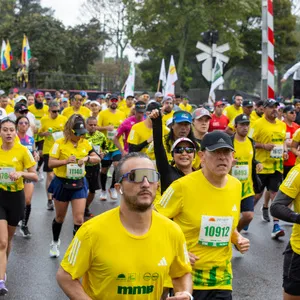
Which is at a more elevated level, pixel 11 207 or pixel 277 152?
pixel 277 152

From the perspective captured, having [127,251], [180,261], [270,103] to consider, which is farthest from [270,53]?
[127,251]

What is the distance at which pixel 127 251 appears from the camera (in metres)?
3.36

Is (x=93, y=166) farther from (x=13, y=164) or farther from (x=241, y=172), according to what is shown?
(x=13, y=164)

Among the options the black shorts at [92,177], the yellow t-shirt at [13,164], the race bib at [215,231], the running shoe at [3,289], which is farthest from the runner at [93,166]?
the race bib at [215,231]

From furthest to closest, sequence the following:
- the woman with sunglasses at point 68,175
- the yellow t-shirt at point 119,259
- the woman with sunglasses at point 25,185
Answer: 1. the woman with sunglasses at point 25,185
2. the woman with sunglasses at point 68,175
3. the yellow t-shirt at point 119,259

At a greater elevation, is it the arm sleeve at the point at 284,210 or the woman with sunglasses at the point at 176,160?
the woman with sunglasses at the point at 176,160

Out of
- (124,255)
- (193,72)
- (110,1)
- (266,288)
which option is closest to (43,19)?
(110,1)

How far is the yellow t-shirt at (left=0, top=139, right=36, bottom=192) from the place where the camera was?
23.6ft

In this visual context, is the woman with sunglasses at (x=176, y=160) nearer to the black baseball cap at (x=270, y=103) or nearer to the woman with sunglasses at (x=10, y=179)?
the woman with sunglasses at (x=10, y=179)

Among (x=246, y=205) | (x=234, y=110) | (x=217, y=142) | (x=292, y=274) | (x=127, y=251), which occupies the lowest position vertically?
(x=246, y=205)

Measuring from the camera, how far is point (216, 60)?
17453mm

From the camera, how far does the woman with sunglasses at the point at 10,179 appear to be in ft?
22.8

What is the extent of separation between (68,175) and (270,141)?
11.9 ft

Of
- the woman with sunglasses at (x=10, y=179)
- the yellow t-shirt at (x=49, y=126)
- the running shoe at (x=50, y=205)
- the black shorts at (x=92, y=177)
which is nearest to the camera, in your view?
the woman with sunglasses at (x=10, y=179)
